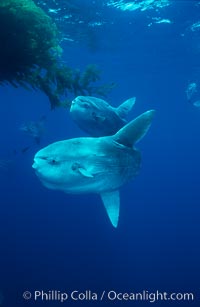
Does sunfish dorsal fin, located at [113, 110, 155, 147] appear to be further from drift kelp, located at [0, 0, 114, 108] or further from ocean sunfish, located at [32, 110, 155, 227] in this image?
drift kelp, located at [0, 0, 114, 108]

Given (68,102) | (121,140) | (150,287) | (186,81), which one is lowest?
(150,287)

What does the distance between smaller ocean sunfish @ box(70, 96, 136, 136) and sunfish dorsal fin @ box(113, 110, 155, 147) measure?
0.78m

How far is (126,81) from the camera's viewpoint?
44.3 metres

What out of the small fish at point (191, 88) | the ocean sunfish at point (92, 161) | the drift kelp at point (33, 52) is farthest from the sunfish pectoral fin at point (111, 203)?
the small fish at point (191, 88)

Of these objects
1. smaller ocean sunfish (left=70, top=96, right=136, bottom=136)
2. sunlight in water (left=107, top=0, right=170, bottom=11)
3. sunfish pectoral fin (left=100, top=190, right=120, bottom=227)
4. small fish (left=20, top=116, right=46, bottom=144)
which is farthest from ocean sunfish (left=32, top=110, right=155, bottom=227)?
sunlight in water (left=107, top=0, right=170, bottom=11)

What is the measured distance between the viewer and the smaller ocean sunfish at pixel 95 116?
5.01 metres

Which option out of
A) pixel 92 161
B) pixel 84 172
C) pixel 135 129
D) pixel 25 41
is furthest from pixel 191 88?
pixel 84 172

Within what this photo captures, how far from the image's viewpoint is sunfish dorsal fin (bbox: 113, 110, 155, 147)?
4.16 m

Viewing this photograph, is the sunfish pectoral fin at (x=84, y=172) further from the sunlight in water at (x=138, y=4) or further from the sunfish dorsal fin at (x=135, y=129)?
the sunlight in water at (x=138, y=4)

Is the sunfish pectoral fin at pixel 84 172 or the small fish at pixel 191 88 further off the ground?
the small fish at pixel 191 88

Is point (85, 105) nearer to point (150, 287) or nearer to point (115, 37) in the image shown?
point (150, 287)

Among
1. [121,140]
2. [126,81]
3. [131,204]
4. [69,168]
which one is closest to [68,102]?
[121,140]

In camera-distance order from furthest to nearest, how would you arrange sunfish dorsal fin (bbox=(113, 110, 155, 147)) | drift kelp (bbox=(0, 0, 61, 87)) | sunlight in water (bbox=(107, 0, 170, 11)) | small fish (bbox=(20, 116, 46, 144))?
sunlight in water (bbox=(107, 0, 170, 11)) < small fish (bbox=(20, 116, 46, 144)) < drift kelp (bbox=(0, 0, 61, 87)) < sunfish dorsal fin (bbox=(113, 110, 155, 147))

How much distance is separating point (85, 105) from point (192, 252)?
23.5 metres
